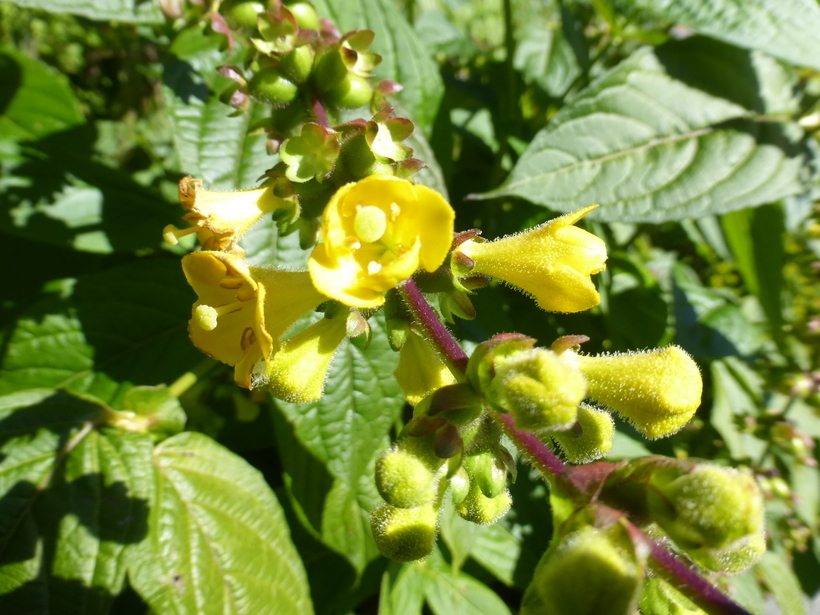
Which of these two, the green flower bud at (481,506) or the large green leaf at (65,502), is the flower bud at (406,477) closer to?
the green flower bud at (481,506)

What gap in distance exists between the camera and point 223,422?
2488 mm

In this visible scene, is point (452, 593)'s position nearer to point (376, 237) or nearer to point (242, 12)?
point (376, 237)

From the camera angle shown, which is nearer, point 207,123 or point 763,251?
point 207,123

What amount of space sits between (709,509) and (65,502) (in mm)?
1657

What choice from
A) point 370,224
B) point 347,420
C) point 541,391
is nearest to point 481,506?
point 541,391

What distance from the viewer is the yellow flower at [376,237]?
944mm

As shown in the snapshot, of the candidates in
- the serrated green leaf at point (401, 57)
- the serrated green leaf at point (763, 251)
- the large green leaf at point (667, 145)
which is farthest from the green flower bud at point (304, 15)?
the serrated green leaf at point (763, 251)

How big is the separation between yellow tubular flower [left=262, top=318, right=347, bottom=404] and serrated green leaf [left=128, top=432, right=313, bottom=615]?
0.81 meters

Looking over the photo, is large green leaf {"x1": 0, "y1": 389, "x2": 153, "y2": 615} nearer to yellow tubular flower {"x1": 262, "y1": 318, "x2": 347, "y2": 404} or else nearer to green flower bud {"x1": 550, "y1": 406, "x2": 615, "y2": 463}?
yellow tubular flower {"x1": 262, "y1": 318, "x2": 347, "y2": 404}

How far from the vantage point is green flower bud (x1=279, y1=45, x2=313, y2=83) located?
4.54 feet

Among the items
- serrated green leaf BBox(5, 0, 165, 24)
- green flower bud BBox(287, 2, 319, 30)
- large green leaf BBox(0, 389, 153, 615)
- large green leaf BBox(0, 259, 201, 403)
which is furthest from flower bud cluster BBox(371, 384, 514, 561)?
serrated green leaf BBox(5, 0, 165, 24)

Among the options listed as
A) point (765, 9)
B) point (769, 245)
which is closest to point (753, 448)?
point (769, 245)

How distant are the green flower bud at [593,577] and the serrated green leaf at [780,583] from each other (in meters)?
2.09

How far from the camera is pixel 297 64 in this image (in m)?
1.38
